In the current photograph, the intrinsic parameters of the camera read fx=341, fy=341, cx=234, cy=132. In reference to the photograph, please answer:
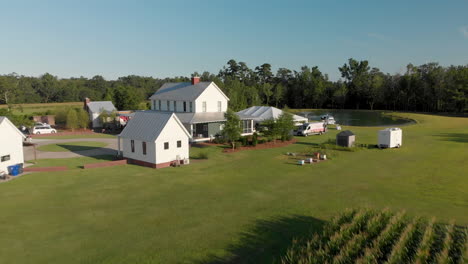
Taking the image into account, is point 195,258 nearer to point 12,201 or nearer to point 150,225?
point 150,225

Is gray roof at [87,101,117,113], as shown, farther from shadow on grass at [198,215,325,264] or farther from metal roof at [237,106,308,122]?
shadow on grass at [198,215,325,264]

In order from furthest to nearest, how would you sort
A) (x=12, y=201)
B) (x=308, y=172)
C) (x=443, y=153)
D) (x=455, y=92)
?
(x=455, y=92) → (x=443, y=153) → (x=308, y=172) → (x=12, y=201)

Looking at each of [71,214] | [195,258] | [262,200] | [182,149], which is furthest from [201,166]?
[195,258]

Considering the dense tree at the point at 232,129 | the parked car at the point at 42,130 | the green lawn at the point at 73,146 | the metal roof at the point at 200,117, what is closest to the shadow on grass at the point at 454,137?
the dense tree at the point at 232,129

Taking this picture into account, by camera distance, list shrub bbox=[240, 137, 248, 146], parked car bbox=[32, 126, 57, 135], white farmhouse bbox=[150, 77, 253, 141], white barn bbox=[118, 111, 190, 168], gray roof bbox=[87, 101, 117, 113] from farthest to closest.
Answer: gray roof bbox=[87, 101, 117, 113] < parked car bbox=[32, 126, 57, 135] < white farmhouse bbox=[150, 77, 253, 141] < shrub bbox=[240, 137, 248, 146] < white barn bbox=[118, 111, 190, 168]

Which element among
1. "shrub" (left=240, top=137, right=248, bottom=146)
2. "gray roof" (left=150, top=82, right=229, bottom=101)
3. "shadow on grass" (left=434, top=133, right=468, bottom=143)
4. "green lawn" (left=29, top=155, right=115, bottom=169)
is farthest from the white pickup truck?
"green lawn" (left=29, top=155, right=115, bottom=169)

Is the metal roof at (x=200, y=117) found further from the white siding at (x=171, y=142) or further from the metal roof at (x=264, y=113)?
the white siding at (x=171, y=142)

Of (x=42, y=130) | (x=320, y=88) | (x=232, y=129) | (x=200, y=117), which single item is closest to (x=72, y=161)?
(x=232, y=129)
